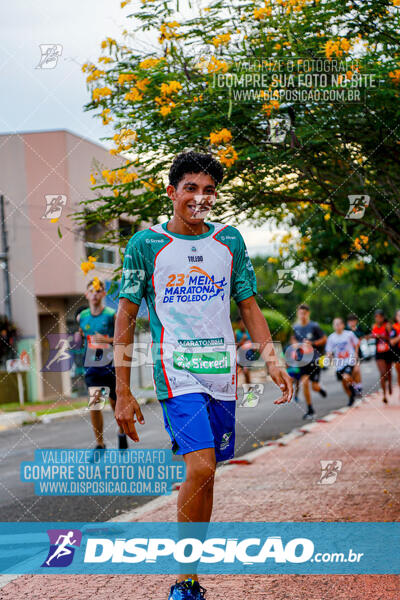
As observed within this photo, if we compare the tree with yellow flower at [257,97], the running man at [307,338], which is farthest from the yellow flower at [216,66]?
the running man at [307,338]

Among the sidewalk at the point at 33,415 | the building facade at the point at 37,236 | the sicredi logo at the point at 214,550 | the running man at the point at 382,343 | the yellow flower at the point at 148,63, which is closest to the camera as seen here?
the sicredi logo at the point at 214,550

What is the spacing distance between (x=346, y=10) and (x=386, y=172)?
149 centimetres

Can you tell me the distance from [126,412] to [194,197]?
1039 millimetres

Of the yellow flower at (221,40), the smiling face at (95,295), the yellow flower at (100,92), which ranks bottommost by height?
the smiling face at (95,295)

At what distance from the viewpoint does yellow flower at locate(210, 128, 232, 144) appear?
5.52m

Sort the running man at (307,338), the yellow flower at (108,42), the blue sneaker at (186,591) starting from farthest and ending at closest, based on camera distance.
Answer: the running man at (307,338), the yellow flower at (108,42), the blue sneaker at (186,591)

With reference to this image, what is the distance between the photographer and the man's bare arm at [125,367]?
353cm

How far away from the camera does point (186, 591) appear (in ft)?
11.0

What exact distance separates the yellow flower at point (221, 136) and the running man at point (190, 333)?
164 centimetres

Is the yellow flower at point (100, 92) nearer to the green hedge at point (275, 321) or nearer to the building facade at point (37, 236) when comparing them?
the green hedge at point (275, 321)

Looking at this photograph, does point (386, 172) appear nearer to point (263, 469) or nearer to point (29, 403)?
point (263, 469)

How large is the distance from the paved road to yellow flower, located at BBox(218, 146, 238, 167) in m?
2.79

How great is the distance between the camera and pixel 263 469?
798 cm

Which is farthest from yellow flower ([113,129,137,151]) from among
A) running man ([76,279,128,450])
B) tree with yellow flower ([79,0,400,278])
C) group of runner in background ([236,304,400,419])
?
group of runner in background ([236,304,400,419])
